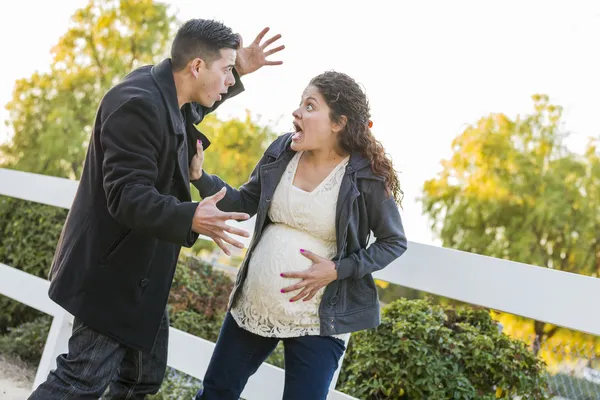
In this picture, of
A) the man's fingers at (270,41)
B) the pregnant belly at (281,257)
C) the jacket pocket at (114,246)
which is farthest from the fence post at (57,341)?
the man's fingers at (270,41)

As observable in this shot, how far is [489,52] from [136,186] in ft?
82.6

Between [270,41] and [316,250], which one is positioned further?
Result: [270,41]

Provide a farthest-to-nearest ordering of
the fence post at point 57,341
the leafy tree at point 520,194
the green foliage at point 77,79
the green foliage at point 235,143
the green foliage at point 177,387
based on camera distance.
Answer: the green foliage at point 235,143 < the leafy tree at point 520,194 < the green foliage at point 77,79 < the green foliage at point 177,387 < the fence post at point 57,341

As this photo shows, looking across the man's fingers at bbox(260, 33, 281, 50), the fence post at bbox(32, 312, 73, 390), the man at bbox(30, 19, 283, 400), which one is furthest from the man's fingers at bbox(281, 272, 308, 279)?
the fence post at bbox(32, 312, 73, 390)

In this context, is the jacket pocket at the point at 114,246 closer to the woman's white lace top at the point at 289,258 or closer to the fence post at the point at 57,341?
the woman's white lace top at the point at 289,258

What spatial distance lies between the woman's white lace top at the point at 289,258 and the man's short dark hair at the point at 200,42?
56 centimetres

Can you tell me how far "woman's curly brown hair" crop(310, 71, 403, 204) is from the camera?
2.61m

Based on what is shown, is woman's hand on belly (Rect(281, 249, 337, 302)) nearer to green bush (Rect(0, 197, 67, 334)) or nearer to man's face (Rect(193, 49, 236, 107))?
man's face (Rect(193, 49, 236, 107))

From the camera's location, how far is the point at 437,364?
319 centimetres

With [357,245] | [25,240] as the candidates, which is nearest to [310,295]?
[357,245]

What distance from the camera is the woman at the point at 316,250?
2.51m

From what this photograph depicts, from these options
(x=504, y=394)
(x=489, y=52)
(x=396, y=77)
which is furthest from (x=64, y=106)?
(x=504, y=394)

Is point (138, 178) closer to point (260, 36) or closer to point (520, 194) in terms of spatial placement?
point (260, 36)

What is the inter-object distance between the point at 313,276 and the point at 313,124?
56 cm
